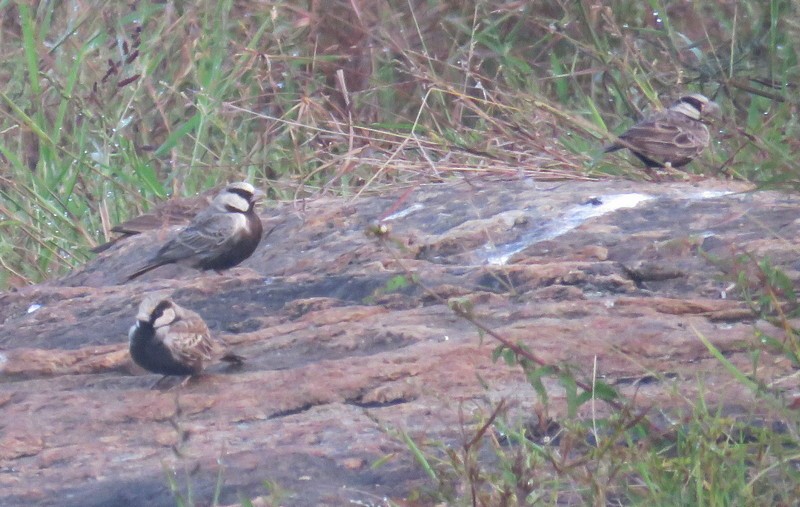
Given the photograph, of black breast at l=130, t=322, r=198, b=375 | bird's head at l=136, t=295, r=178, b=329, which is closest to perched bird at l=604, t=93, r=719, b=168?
bird's head at l=136, t=295, r=178, b=329

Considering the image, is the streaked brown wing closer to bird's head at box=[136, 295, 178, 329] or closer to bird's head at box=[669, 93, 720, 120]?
bird's head at box=[136, 295, 178, 329]

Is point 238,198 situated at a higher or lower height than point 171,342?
lower

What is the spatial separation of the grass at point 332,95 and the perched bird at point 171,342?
1.43 metres

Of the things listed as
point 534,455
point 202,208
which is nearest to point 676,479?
point 534,455

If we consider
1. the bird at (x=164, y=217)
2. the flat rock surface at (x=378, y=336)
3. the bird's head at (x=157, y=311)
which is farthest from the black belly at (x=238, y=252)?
the bird's head at (x=157, y=311)

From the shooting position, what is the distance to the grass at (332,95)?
5867 millimetres

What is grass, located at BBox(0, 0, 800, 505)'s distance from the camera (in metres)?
5.87

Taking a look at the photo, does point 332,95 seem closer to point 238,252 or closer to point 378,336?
point 238,252

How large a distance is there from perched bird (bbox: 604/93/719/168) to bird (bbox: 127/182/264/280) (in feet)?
5.63

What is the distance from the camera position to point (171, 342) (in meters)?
3.88

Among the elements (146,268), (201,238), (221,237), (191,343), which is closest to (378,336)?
(191,343)

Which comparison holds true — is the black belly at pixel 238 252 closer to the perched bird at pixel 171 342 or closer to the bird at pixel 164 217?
the bird at pixel 164 217

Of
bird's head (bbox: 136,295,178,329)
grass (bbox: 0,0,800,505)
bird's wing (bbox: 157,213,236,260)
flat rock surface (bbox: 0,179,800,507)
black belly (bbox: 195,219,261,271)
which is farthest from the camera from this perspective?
grass (bbox: 0,0,800,505)

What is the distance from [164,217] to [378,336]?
2.88 m
